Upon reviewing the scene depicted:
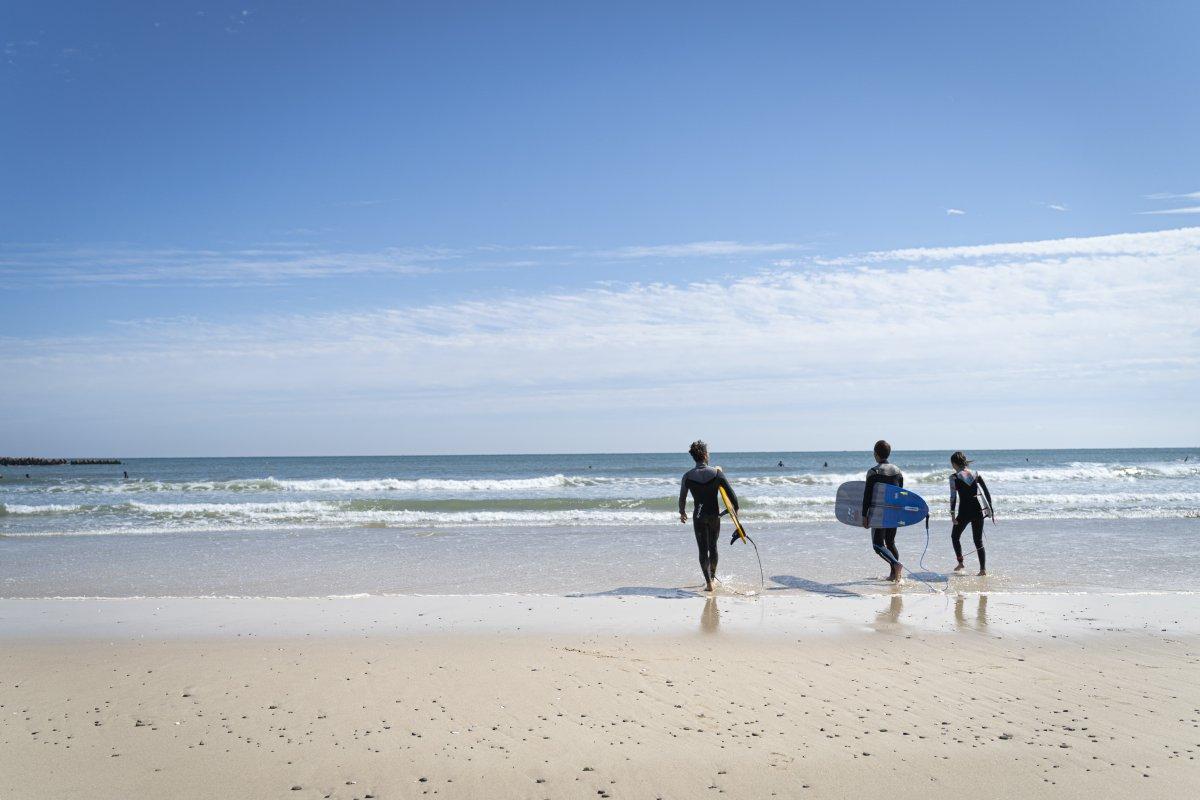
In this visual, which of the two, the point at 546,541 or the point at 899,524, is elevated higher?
the point at 899,524

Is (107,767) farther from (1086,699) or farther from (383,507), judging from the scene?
(383,507)

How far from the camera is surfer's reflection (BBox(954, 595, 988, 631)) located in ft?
24.5

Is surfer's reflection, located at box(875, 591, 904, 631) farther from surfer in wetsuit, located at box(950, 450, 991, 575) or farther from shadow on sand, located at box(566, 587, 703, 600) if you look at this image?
surfer in wetsuit, located at box(950, 450, 991, 575)

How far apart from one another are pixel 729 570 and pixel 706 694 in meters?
6.20

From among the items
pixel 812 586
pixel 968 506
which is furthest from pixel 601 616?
pixel 968 506

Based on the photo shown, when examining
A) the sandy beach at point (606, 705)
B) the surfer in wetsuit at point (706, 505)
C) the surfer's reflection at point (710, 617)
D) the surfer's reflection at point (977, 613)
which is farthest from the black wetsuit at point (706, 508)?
the surfer's reflection at point (977, 613)

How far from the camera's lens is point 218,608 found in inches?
340

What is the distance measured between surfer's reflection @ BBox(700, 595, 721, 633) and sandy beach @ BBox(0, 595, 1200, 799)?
53 mm

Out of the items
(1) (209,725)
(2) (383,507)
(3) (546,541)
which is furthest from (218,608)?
(2) (383,507)

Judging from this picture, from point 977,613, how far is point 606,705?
4787mm

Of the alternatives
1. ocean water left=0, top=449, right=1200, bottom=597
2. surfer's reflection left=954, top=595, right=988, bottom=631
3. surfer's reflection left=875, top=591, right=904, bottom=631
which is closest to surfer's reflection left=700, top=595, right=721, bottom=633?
ocean water left=0, top=449, right=1200, bottom=597

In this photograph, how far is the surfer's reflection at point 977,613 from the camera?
24.5ft

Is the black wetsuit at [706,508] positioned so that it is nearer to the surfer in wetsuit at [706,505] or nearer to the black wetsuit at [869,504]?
the surfer in wetsuit at [706,505]

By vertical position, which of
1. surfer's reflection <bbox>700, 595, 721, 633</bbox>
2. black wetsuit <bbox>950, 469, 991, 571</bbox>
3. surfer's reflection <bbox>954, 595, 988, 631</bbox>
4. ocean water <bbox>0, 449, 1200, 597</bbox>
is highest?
black wetsuit <bbox>950, 469, 991, 571</bbox>
